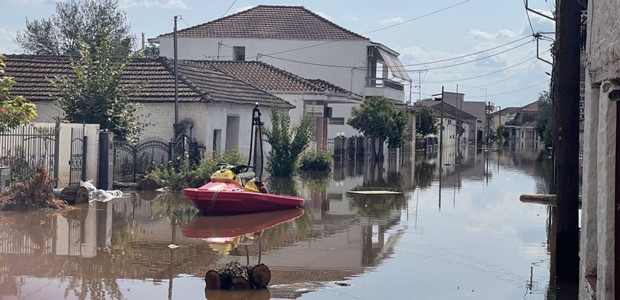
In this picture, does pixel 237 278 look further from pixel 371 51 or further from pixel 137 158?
pixel 371 51

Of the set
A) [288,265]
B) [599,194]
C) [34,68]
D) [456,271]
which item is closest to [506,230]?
[456,271]

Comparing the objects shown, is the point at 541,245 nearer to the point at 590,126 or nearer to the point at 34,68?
the point at 590,126

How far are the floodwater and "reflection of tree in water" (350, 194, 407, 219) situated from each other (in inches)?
1.6

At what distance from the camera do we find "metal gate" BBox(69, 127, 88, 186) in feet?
84.2

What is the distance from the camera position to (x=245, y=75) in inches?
1901

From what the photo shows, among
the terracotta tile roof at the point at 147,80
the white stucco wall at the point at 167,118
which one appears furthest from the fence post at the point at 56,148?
the white stucco wall at the point at 167,118

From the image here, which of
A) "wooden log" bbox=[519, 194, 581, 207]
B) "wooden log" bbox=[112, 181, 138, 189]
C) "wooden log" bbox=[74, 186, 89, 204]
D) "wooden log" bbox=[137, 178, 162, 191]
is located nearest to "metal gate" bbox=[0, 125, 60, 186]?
"wooden log" bbox=[74, 186, 89, 204]

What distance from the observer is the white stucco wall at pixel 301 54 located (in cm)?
6306

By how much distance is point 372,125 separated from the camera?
173 ft

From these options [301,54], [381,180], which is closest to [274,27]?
[301,54]

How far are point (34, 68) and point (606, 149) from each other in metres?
30.1

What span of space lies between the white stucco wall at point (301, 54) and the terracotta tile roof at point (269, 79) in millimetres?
12007

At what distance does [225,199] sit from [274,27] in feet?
150

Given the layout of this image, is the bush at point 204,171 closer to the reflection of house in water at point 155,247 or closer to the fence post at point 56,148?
the fence post at point 56,148
